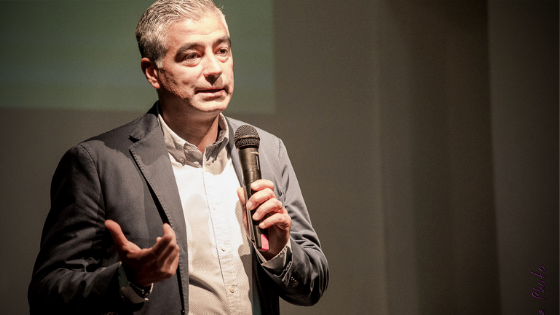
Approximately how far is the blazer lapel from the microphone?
0.74 ft

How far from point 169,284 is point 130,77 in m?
1.18

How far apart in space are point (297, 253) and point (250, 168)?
307 millimetres

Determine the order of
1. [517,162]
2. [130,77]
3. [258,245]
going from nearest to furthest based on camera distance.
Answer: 1. [258,245]
2. [130,77]
3. [517,162]

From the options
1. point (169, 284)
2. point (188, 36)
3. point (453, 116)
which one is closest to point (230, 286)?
point (169, 284)

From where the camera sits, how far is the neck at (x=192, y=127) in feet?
5.09

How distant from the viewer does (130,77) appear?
227 centimetres

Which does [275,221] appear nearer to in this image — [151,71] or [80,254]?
[80,254]

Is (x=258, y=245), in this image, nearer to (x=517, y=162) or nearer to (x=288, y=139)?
(x=288, y=139)

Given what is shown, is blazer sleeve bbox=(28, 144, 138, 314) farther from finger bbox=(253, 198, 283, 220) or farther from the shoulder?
finger bbox=(253, 198, 283, 220)

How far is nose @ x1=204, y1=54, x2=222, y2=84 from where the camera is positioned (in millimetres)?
1485

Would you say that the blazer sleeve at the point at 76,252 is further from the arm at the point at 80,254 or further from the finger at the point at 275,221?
the finger at the point at 275,221

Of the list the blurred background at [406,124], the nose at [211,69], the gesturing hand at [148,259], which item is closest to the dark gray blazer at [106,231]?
the gesturing hand at [148,259]

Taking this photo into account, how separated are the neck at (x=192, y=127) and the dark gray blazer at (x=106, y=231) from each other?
0.22ft

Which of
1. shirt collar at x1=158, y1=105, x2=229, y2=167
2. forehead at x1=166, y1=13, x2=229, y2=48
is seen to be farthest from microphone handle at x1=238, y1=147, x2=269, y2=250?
forehead at x1=166, y1=13, x2=229, y2=48
